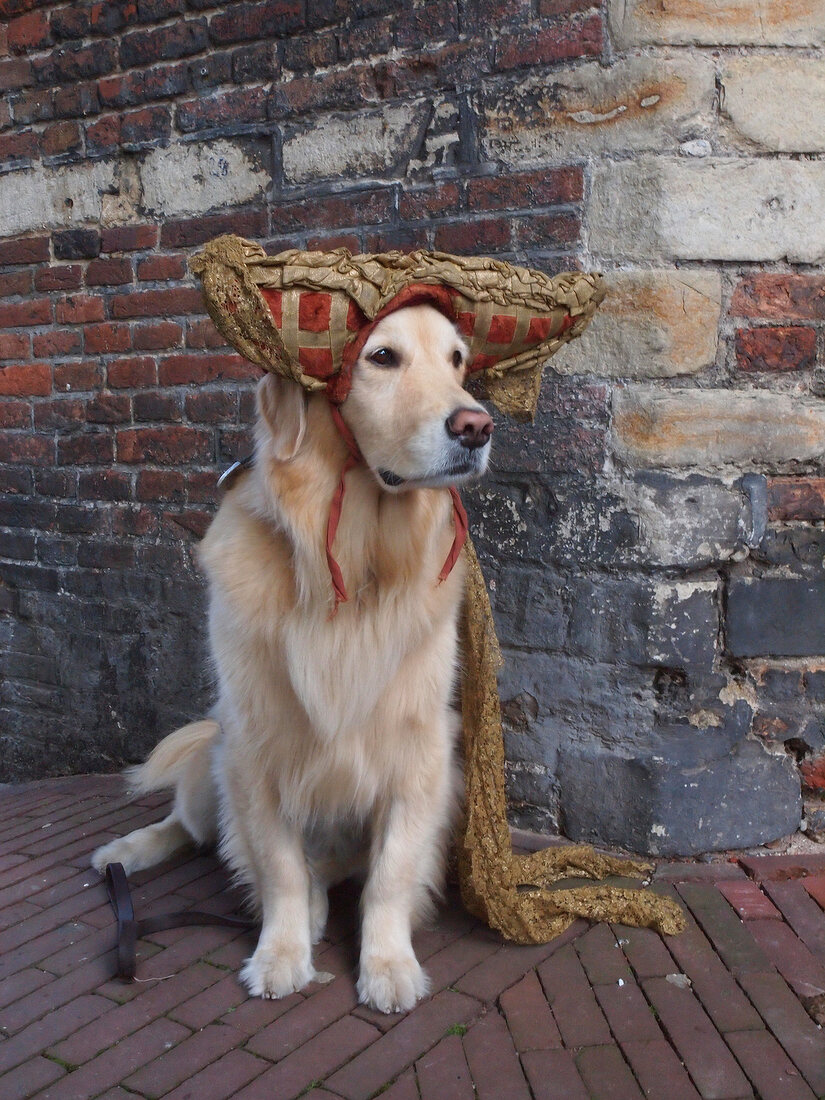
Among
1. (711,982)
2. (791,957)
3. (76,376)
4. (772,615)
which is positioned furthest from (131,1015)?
(76,376)

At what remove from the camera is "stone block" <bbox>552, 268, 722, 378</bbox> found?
2.65m

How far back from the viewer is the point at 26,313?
3.86m

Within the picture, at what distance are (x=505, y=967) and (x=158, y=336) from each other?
2.49m

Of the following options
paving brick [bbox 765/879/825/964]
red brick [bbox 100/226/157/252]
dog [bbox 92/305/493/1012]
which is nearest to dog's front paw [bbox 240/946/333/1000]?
dog [bbox 92/305/493/1012]

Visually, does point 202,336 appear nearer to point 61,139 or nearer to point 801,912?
point 61,139

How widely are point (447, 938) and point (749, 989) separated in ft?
2.45

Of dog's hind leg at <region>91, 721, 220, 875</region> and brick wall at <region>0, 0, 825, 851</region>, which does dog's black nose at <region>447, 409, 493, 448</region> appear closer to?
brick wall at <region>0, 0, 825, 851</region>

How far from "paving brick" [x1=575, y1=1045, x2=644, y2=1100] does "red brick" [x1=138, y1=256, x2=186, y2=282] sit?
282cm

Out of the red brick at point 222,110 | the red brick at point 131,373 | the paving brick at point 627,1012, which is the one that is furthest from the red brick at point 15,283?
the paving brick at point 627,1012

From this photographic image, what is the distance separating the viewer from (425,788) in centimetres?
236

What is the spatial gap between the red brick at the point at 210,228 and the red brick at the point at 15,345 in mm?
825

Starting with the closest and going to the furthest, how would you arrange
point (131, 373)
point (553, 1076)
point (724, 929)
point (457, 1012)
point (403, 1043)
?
point (553, 1076), point (403, 1043), point (457, 1012), point (724, 929), point (131, 373)

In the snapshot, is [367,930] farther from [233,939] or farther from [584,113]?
[584,113]

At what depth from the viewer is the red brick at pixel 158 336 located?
3486mm
